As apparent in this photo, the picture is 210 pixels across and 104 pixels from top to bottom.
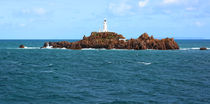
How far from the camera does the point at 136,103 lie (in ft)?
96.7

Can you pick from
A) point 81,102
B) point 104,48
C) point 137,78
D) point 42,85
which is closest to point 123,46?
point 104,48

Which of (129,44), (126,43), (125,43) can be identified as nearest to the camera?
(129,44)

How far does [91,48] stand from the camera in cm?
13500

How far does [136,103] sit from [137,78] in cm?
1623

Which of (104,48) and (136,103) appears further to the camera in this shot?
(104,48)

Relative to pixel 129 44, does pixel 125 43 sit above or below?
above

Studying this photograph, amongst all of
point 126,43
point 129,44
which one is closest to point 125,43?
point 126,43

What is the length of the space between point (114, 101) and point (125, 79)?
1475 cm

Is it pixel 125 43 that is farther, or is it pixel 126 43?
pixel 125 43

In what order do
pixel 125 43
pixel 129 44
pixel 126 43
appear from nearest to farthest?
pixel 129 44 < pixel 126 43 < pixel 125 43

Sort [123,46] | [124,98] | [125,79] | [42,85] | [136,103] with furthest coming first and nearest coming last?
[123,46] < [125,79] < [42,85] < [124,98] < [136,103]

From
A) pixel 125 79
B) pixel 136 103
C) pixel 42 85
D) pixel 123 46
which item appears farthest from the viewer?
pixel 123 46

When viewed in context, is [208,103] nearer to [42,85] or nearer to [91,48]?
[42,85]

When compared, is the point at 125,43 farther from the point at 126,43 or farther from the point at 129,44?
the point at 129,44
